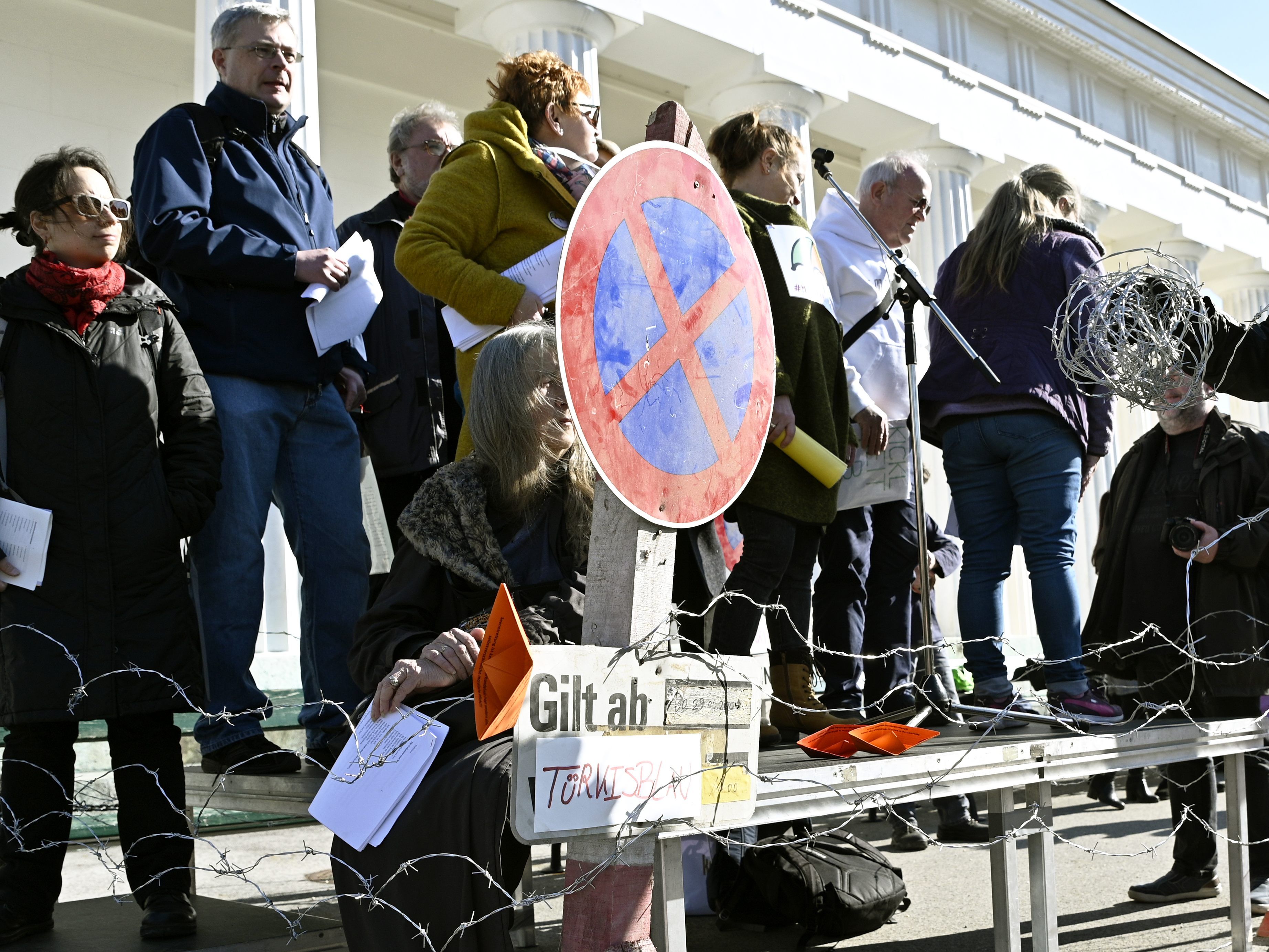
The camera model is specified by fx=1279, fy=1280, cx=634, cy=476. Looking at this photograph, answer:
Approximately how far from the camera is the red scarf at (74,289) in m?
3.02

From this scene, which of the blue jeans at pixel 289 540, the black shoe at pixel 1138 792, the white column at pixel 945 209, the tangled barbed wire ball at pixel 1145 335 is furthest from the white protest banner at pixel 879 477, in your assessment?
the white column at pixel 945 209

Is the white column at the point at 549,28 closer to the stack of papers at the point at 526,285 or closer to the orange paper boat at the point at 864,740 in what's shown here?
the stack of papers at the point at 526,285

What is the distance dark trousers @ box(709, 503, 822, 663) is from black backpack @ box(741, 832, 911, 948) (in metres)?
0.51

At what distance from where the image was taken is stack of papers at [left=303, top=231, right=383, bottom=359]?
3.38 metres

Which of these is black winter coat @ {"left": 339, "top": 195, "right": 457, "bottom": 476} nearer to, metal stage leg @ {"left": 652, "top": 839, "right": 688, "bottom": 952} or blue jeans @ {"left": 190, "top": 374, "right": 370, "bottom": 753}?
blue jeans @ {"left": 190, "top": 374, "right": 370, "bottom": 753}

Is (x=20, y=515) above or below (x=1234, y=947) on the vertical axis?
above

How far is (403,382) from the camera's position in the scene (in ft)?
12.9

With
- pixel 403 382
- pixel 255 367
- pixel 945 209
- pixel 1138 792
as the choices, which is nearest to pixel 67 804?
pixel 255 367

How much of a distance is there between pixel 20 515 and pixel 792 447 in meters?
1.88

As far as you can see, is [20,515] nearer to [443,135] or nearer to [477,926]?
[477,926]

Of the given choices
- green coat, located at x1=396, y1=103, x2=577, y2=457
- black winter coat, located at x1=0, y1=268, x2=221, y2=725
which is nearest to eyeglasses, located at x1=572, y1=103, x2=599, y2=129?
green coat, located at x1=396, y1=103, x2=577, y2=457

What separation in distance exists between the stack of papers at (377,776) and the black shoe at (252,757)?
88 cm

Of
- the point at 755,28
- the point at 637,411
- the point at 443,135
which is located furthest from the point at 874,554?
the point at 755,28

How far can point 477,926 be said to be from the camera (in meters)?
2.08
